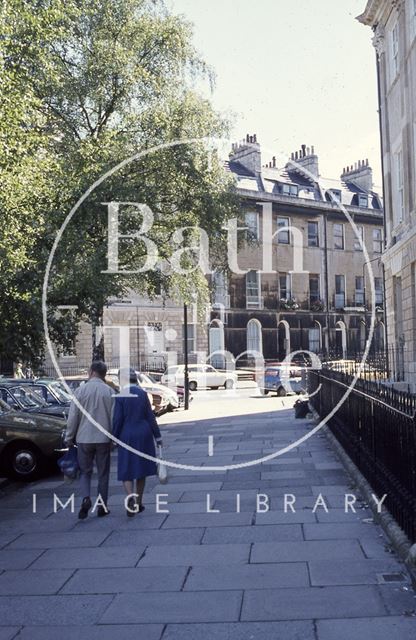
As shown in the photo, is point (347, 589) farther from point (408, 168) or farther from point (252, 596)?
point (408, 168)

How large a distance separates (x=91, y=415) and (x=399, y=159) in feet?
61.1

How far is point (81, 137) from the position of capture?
1013 inches

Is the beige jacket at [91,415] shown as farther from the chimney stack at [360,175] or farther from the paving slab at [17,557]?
the chimney stack at [360,175]

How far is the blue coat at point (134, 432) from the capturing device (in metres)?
9.23

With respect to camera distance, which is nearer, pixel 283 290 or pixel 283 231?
pixel 283 231

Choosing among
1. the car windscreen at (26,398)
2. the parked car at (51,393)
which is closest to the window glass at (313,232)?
the parked car at (51,393)

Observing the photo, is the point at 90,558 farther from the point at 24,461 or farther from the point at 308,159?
the point at 308,159

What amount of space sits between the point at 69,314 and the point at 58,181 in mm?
3812

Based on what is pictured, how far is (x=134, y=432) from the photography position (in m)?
9.34

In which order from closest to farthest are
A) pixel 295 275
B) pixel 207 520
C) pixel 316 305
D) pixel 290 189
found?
1. pixel 207 520
2. pixel 295 275
3. pixel 316 305
4. pixel 290 189

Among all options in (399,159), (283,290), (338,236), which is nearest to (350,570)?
(399,159)

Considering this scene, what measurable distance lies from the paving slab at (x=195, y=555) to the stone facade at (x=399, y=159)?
556 inches

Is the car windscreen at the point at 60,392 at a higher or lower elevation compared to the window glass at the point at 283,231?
lower

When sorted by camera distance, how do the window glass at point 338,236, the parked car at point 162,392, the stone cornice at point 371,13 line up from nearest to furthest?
the stone cornice at point 371,13 → the parked car at point 162,392 → the window glass at point 338,236
